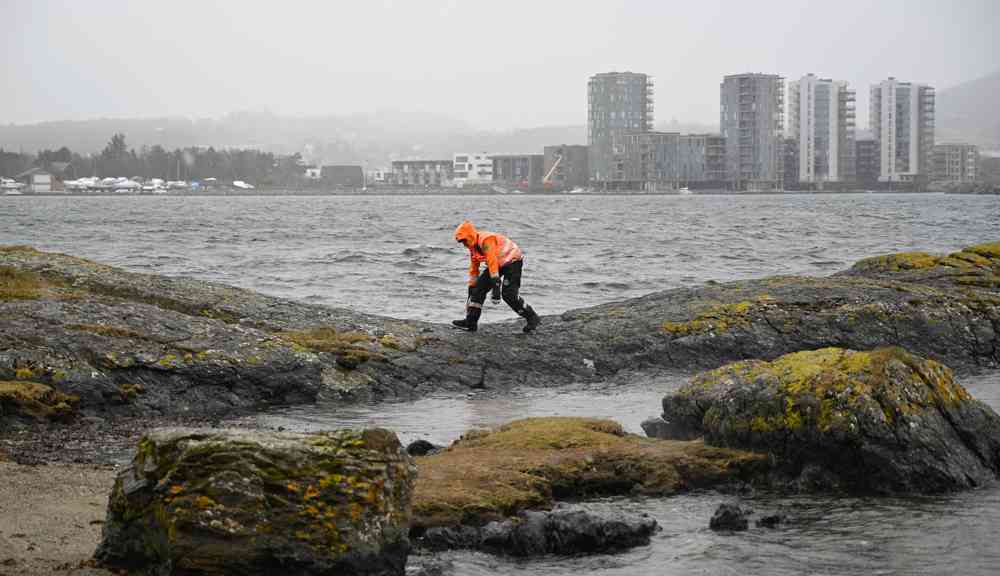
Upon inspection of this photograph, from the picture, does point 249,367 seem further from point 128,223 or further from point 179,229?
point 128,223

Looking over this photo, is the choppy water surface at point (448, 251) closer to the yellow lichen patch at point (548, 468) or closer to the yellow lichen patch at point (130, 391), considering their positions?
the yellow lichen patch at point (130, 391)

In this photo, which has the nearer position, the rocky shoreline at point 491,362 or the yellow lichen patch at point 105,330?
the rocky shoreline at point 491,362

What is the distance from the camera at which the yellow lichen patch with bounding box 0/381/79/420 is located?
12.1 metres

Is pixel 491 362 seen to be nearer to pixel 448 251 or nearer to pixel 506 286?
pixel 506 286

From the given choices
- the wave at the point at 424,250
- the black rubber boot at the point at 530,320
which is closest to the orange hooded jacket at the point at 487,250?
the black rubber boot at the point at 530,320

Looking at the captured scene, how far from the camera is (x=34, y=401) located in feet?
40.2

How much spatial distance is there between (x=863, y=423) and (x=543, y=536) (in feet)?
10.8

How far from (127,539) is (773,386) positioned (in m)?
5.99

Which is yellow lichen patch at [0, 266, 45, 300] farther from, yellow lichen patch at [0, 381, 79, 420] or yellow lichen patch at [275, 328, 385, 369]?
yellow lichen patch at [275, 328, 385, 369]

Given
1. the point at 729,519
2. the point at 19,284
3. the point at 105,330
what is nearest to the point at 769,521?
Result: the point at 729,519

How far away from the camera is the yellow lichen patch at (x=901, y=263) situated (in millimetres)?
20641

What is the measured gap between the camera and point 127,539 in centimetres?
740

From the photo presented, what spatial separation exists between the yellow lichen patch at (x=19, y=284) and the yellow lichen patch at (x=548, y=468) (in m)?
6.56

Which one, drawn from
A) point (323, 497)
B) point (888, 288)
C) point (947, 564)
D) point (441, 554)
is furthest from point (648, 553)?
point (888, 288)
